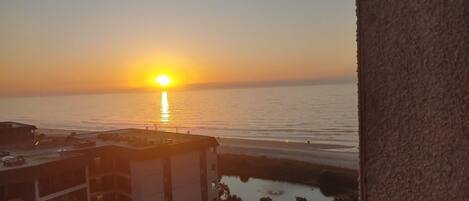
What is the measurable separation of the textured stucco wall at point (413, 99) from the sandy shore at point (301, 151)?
154 ft

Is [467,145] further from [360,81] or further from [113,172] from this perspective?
[113,172]

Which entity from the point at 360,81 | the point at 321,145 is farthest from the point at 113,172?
the point at 321,145

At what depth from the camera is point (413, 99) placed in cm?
165

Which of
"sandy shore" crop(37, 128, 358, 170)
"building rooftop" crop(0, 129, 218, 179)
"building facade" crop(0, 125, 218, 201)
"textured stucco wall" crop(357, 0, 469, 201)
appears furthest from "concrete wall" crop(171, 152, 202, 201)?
"textured stucco wall" crop(357, 0, 469, 201)

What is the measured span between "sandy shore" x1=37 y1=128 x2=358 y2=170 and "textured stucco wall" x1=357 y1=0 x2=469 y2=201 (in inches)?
1852

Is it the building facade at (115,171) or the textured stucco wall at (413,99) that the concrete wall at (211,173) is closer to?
the building facade at (115,171)

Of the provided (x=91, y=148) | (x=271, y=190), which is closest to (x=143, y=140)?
(x=91, y=148)

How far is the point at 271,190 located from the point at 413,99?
4009cm

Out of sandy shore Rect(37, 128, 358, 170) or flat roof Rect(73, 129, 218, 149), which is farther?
sandy shore Rect(37, 128, 358, 170)

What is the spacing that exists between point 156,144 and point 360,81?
989 inches

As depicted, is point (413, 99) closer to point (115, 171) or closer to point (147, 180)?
point (147, 180)

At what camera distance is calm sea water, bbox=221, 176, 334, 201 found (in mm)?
37969

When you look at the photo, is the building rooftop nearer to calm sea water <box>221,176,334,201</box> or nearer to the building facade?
the building facade

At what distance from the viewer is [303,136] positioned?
7744 centimetres
